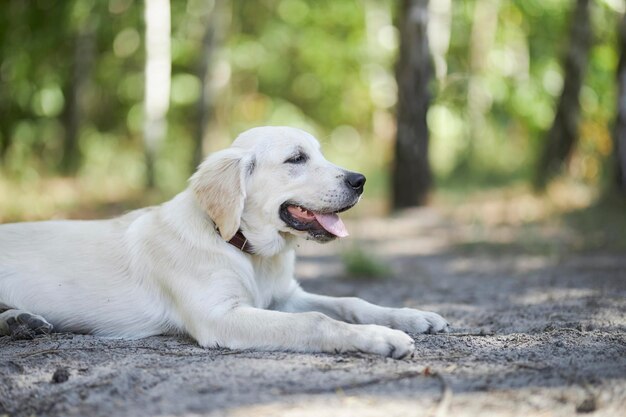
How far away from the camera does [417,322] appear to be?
3998 millimetres

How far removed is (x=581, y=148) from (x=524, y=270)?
5.95 metres

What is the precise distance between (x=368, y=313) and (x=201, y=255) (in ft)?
3.19

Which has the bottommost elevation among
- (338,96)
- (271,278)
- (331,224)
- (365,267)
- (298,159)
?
(365,267)

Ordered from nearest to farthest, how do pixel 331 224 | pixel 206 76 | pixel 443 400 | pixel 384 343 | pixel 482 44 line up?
pixel 443 400 < pixel 384 343 < pixel 331 224 < pixel 206 76 < pixel 482 44

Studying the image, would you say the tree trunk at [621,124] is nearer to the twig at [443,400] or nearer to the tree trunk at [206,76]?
the tree trunk at [206,76]

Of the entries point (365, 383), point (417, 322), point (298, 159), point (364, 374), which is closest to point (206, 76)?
point (298, 159)

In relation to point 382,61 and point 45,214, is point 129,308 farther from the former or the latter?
point 382,61

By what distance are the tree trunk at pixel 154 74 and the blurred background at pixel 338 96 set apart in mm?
27

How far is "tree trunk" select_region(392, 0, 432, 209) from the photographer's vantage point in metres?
10.6

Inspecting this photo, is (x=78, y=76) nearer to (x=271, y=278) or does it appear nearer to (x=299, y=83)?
(x=299, y=83)

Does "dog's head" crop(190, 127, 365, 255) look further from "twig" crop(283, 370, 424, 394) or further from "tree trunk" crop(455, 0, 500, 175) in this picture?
"tree trunk" crop(455, 0, 500, 175)

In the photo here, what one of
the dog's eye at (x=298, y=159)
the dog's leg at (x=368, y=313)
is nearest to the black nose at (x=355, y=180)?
the dog's eye at (x=298, y=159)

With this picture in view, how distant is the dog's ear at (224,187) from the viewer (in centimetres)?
395

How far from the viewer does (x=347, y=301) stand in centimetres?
423
